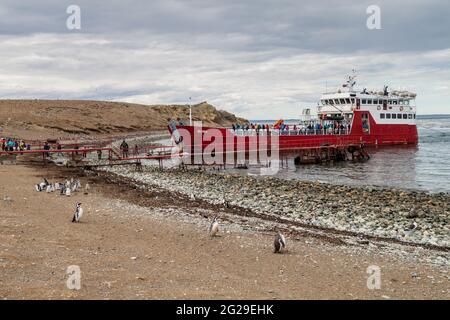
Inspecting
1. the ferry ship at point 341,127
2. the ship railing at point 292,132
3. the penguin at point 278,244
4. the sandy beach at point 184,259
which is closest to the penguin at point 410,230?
the sandy beach at point 184,259

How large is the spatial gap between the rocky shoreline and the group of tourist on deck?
18.4 meters

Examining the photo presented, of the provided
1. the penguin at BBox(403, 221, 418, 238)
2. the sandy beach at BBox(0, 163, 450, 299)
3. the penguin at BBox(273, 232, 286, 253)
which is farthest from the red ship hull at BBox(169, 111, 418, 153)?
the penguin at BBox(273, 232, 286, 253)

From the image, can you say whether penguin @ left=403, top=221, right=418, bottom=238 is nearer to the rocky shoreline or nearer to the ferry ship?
the rocky shoreline

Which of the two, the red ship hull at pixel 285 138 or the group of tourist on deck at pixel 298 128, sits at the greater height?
the group of tourist on deck at pixel 298 128

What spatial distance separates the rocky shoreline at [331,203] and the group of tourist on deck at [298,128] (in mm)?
18370

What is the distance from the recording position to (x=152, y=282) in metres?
8.22

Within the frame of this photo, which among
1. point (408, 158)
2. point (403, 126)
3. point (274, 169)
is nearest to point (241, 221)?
point (274, 169)

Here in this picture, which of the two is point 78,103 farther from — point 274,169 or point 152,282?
point 152,282

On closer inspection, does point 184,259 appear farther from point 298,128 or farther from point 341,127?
point 341,127

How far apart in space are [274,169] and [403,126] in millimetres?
31009

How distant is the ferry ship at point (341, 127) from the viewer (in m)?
43.2

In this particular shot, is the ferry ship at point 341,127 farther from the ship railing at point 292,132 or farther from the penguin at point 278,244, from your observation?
the penguin at point 278,244

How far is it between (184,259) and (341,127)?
145ft

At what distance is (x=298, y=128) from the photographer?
49.3 metres
